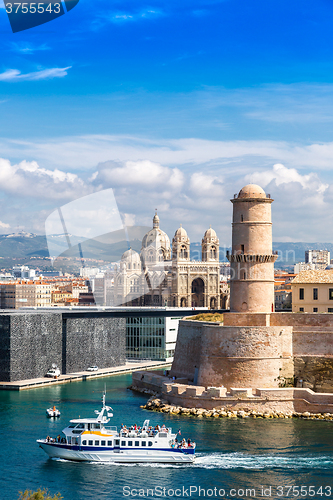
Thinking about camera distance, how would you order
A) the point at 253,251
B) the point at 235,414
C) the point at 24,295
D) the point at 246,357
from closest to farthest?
the point at 235,414 < the point at 246,357 < the point at 253,251 < the point at 24,295

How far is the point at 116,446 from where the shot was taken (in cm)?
3141

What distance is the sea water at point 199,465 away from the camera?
27.0 m

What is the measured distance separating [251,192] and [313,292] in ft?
33.9

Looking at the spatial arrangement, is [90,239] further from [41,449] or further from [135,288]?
[135,288]

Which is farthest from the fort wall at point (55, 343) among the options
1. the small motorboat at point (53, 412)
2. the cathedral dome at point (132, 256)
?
the cathedral dome at point (132, 256)

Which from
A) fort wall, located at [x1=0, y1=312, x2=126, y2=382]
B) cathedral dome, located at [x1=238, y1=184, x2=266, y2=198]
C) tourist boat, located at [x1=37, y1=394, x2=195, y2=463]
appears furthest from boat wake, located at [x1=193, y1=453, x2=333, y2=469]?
fort wall, located at [x1=0, y1=312, x2=126, y2=382]

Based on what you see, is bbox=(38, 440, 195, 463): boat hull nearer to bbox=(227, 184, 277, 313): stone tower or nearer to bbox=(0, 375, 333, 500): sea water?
bbox=(0, 375, 333, 500): sea water

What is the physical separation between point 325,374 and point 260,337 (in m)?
4.50

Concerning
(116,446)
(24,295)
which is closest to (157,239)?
(24,295)

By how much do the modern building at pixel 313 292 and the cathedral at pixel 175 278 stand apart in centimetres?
8129

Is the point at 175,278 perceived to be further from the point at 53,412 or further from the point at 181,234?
the point at 53,412

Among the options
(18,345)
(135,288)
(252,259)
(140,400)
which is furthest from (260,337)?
(135,288)

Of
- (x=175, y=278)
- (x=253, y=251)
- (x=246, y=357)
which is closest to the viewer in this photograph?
(x=246, y=357)

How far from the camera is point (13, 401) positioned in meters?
44.3
